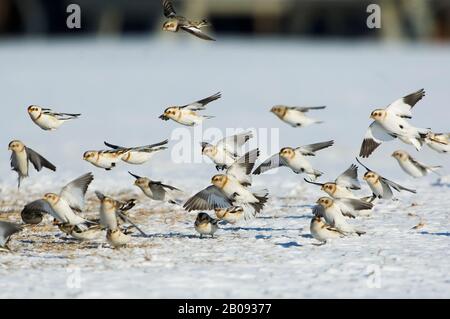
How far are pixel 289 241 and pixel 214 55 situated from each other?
2442cm

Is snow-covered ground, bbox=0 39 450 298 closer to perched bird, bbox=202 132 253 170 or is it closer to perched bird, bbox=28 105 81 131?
perched bird, bbox=202 132 253 170

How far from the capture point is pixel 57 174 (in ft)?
33.2

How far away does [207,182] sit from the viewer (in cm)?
951

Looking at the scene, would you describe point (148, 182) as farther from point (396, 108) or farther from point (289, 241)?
point (396, 108)

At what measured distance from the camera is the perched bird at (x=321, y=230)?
6.28 meters

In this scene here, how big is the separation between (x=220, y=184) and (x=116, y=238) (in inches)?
31.1

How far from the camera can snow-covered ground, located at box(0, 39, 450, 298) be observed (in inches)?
218

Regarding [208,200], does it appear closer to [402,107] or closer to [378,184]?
[378,184]

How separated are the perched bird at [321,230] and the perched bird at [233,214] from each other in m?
0.67

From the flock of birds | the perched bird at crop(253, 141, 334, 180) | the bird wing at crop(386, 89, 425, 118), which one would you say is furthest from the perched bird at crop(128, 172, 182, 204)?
the bird wing at crop(386, 89, 425, 118)

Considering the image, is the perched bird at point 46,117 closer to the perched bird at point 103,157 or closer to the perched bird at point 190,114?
the perched bird at point 103,157

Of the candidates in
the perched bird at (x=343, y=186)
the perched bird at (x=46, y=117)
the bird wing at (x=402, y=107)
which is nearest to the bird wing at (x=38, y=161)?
the perched bird at (x=46, y=117)
